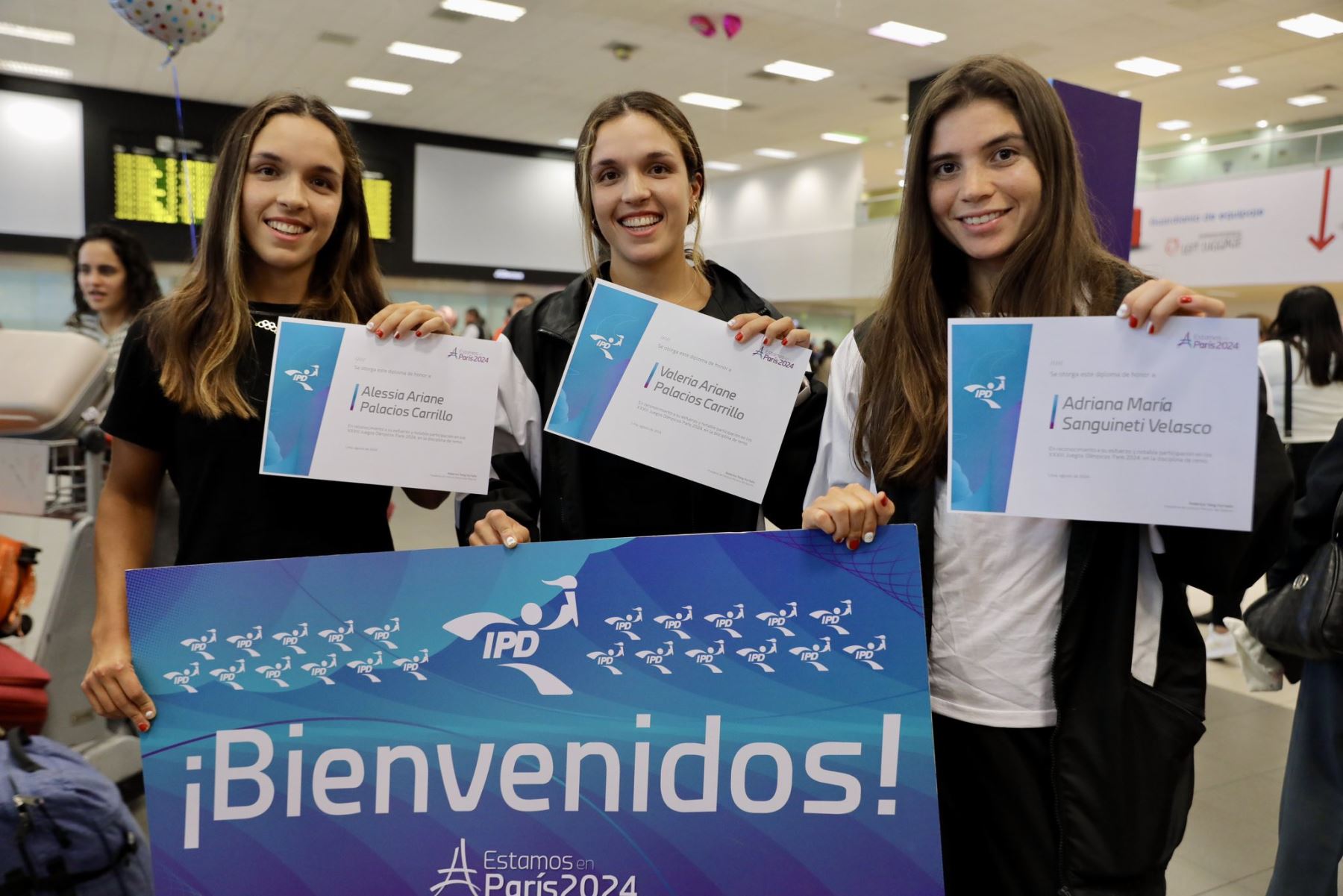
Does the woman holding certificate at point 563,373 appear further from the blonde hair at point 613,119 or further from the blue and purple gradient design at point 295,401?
the blue and purple gradient design at point 295,401

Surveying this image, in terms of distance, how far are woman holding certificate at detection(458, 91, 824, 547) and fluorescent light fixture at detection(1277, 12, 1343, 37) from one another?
9.45 m

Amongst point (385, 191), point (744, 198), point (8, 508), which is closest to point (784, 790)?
point (8, 508)

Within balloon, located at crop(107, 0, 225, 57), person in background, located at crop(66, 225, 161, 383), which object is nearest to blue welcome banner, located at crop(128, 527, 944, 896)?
person in background, located at crop(66, 225, 161, 383)

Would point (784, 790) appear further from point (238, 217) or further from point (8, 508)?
point (8, 508)

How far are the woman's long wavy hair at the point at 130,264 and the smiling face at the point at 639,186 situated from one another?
266 centimetres

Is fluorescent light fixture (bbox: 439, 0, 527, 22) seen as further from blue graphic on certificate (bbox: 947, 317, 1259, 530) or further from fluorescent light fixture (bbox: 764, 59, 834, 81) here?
blue graphic on certificate (bbox: 947, 317, 1259, 530)

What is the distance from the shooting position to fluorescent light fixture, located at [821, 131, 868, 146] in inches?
553

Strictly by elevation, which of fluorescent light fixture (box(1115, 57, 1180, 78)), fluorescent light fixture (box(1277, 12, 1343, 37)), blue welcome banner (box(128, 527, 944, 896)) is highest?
fluorescent light fixture (box(1277, 12, 1343, 37))

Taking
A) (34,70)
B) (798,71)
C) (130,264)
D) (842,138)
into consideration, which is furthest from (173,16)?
(842,138)

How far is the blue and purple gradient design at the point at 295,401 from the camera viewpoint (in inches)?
56.3

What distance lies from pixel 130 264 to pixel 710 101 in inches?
373

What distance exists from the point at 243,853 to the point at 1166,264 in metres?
12.4

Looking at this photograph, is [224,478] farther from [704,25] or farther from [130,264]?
[704,25]

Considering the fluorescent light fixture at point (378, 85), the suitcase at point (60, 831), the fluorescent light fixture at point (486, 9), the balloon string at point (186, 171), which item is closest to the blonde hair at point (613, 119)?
the balloon string at point (186, 171)
